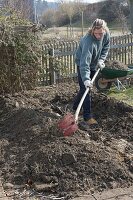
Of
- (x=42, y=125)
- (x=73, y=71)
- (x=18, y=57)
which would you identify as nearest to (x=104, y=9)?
(x=73, y=71)

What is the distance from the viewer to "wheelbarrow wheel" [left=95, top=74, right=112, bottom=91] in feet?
30.9

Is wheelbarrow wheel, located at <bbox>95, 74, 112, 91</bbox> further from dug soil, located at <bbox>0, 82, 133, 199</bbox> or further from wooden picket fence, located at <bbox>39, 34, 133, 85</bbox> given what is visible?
dug soil, located at <bbox>0, 82, 133, 199</bbox>

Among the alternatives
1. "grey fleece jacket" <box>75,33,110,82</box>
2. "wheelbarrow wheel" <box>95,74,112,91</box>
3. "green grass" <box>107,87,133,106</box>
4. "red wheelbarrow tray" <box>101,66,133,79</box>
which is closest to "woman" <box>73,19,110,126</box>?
"grey fleece jacket" <box>75,33,110,82</box>

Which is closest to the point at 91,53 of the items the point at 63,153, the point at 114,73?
the point at 63,153

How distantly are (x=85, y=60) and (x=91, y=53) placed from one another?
8.3 inches

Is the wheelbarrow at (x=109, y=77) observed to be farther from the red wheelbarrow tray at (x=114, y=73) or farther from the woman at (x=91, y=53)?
the woman at (x=91, y=53)

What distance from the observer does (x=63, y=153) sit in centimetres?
491

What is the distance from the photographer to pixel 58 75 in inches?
417

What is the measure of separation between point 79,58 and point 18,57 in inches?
81.3

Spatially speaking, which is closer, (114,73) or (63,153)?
(63,153)

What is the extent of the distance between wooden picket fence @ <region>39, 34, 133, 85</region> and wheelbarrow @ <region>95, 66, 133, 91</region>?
0.86 m

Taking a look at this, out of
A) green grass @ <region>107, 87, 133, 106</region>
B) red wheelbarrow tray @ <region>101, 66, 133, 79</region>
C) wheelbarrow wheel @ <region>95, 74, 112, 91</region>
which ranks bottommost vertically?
green grass @ <region>107, 87, 133, 106</region>

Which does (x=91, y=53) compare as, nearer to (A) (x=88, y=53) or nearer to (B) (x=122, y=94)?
(A) (x=88, y=53)

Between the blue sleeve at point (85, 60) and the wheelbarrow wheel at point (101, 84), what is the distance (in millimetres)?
3322
